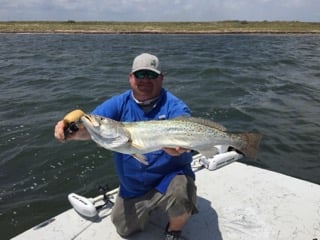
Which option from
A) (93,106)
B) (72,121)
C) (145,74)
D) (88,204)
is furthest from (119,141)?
(93,106)

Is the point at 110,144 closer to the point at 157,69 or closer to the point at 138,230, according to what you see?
the point at 157,69

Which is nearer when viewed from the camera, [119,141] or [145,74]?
[119,141]

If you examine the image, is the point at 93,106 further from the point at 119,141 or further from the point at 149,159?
the point at 119,141

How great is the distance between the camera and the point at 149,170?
458 cm

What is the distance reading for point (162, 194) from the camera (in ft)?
14.9

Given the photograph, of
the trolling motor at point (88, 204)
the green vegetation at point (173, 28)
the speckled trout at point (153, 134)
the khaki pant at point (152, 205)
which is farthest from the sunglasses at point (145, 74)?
the green vegetation at point (173, 28)

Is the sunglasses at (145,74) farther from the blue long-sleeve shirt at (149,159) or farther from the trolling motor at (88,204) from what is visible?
the trolling motor at (88,204)

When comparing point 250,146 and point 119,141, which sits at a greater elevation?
point 119,141

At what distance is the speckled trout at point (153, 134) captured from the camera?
3.89 m

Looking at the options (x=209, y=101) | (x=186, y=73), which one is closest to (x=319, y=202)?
(x=209, y=101)

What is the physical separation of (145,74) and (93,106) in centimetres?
1008

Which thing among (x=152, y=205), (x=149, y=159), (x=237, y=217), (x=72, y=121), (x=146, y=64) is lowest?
(x=237, y=217)

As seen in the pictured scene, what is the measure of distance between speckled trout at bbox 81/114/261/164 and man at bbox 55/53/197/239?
34 centimetres

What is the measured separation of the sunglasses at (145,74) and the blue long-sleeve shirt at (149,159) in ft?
0.89
